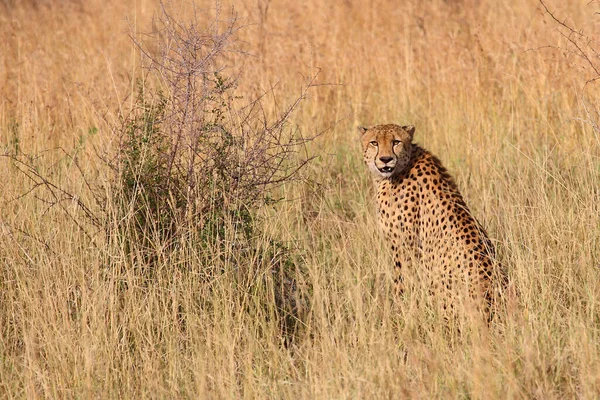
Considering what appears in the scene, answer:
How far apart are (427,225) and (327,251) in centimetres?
50

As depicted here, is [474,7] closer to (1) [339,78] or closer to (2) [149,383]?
(1) [339,78]

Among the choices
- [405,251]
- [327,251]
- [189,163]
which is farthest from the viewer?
[327,251]

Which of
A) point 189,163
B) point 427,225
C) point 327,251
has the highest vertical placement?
point 189,163

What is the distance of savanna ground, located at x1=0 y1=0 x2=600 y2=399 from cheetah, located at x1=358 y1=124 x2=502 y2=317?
5.0 inches

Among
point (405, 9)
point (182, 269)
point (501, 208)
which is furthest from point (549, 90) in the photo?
point (182, 269)

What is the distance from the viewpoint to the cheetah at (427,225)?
3582 mm

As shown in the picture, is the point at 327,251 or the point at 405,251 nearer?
the point at 405,251

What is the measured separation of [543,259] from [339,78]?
2.97 m

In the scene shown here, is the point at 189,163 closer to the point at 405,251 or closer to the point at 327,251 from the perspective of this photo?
the point at 327,251

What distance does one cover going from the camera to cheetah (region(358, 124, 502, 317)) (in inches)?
141

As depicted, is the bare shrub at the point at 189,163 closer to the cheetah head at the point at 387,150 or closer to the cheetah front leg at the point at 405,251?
the cheetah head at the point at 387,150

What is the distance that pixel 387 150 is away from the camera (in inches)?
164

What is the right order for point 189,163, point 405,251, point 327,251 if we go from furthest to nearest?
point 327,251 < point 405,251 < point 189,163

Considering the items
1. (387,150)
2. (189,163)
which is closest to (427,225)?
(387,150)
